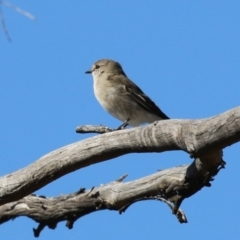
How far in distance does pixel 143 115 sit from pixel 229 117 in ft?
14.7

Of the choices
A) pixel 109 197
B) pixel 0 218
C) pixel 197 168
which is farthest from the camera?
pixel 0 218

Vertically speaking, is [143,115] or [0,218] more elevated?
[143,115]

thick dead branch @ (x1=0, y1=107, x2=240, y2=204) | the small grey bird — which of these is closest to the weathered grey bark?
thick dead branch @ (x1=0, y1=107, x2=240, y2=204)

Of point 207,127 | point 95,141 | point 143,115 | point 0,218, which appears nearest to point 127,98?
point 143,115

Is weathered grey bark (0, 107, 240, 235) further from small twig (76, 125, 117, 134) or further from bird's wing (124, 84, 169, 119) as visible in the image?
bird's wing (124, 84, 169, 119)

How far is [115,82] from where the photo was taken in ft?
31.5

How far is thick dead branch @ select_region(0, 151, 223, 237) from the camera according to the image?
5.70m

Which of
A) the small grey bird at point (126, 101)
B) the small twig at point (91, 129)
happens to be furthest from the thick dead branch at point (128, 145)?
the small grey bird at point (126, 101)

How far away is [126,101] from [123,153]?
3.32 metres

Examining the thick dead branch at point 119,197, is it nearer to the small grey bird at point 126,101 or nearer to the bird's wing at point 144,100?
the small grey bird at point 126,101

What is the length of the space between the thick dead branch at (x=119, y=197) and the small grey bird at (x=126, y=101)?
2.26m

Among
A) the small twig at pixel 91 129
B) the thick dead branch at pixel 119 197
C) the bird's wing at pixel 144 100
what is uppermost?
the bird's wing at pixel 144 100

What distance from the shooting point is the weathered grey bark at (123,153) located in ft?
16.2

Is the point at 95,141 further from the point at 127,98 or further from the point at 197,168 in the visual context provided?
the point at 127,98
